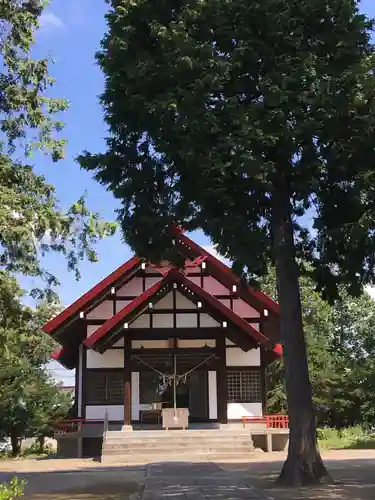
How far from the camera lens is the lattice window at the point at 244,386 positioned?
20.4 meters

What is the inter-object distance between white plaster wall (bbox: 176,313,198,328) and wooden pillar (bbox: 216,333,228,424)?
96 cm

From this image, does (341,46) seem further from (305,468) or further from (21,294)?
(21,294)

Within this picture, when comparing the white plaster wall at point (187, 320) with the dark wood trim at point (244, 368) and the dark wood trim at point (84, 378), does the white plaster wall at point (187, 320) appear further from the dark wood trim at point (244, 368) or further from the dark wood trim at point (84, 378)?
the dark wood trim at point (84, 378)

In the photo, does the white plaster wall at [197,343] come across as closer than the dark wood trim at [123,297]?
Yes

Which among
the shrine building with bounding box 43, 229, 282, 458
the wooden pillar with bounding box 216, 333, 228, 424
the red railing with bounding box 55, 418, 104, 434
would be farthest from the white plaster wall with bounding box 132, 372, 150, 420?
the wooden pillar with bounding box 216, 333, 228, 424

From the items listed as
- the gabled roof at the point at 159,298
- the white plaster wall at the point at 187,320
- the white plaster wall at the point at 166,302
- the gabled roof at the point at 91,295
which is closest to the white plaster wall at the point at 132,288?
the gabled roof at the point at 91,295

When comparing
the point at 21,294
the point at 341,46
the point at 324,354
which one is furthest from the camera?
the point at 324,354

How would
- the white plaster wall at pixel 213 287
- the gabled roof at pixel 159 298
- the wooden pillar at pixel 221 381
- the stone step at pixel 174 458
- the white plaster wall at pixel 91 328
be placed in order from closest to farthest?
the stone step at pixel 174 458 → the gabled roof at pixel 159 298 → the wooden pillar at pixel 221 381 → the white plaster wall at pixel 91 328 → the white plaster wall at pixel 213 287

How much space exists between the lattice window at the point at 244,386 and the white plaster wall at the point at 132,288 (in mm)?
4291

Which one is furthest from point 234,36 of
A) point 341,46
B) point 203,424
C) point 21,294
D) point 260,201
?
point 203,424

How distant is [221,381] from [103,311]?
15.8ft

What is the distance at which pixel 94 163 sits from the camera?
11602mm

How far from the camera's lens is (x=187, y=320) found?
20016 mm

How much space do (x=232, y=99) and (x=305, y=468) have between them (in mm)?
6566
